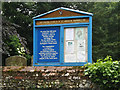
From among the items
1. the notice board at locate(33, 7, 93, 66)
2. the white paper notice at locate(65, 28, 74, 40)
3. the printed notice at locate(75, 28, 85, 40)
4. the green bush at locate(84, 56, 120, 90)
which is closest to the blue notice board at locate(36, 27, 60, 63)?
the notice board at locate(33, 7, 93, 66)

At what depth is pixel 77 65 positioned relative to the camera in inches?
267

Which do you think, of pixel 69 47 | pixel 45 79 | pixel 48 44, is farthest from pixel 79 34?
pixel 45 79

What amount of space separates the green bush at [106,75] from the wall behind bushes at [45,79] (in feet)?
0.79

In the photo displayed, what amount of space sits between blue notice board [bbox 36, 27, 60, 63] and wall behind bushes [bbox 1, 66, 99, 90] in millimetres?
720

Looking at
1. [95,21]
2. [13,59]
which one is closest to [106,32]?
[95,21]

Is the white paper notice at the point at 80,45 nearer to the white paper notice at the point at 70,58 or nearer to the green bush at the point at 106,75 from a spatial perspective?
the white paper notice at the point at 70,58

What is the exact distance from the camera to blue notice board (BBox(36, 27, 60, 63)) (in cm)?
704

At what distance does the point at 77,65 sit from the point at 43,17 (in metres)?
1.82

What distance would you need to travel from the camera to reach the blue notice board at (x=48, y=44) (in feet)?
23.1

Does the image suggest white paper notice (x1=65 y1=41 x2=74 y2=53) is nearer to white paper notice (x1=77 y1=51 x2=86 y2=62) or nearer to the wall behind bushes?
white paper notice (x1=77 y1=51 x2=86 y2=62)

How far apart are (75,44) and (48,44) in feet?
2.72

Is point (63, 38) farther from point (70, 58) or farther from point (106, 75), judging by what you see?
point (106, 75)

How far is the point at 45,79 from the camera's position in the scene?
6.10 m

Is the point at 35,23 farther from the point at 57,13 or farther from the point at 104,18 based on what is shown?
the point at 104,18
